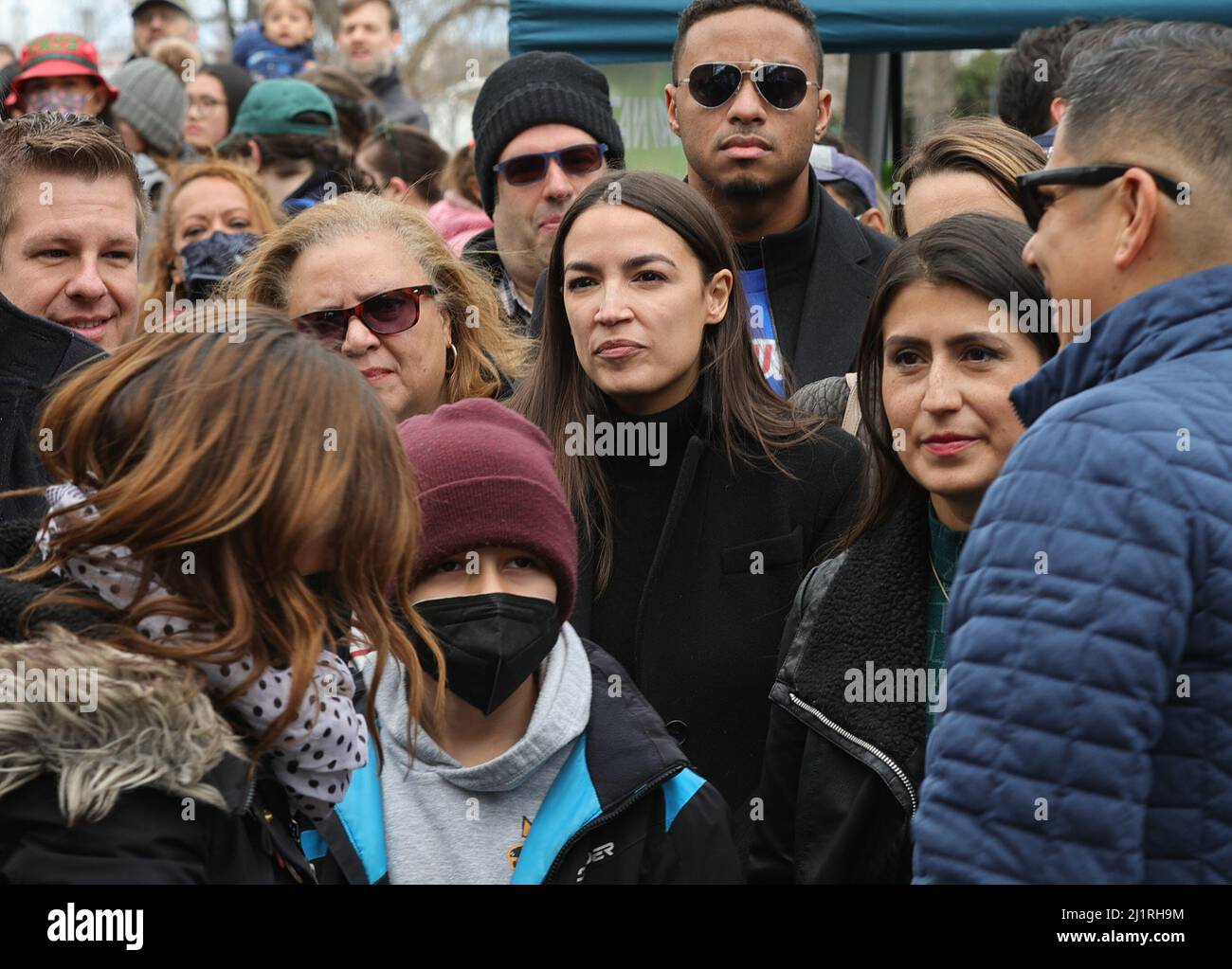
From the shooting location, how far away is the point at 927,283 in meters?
3.32

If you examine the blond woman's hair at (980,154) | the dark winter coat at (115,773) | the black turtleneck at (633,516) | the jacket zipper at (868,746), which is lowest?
the dark winter coat at (115,773)

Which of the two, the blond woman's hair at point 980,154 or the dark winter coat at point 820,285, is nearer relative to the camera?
A: the blond woman's hair at point 980,154

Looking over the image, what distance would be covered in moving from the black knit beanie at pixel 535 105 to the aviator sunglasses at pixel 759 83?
2.04ft

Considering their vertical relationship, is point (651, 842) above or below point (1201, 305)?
below

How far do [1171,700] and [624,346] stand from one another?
6.29ft

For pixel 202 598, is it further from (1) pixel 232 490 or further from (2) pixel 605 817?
(2) pixel 605 817

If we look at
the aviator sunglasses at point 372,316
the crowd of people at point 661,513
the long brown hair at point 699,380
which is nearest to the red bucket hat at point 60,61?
the crowd of people at point 661,513

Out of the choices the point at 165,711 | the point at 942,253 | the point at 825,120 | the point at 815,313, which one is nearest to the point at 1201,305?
the point at 942,253

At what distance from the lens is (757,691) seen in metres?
3.50

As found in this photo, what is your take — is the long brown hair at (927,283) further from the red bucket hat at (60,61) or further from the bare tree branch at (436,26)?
the bare tree branch at (436,26)

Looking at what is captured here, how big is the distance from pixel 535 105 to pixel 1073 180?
315 cm

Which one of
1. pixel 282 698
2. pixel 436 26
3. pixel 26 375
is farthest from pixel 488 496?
pixel 436 26

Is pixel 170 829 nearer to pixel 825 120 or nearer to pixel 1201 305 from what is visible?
pixel 1201 305

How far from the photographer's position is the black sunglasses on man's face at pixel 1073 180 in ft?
7.79
